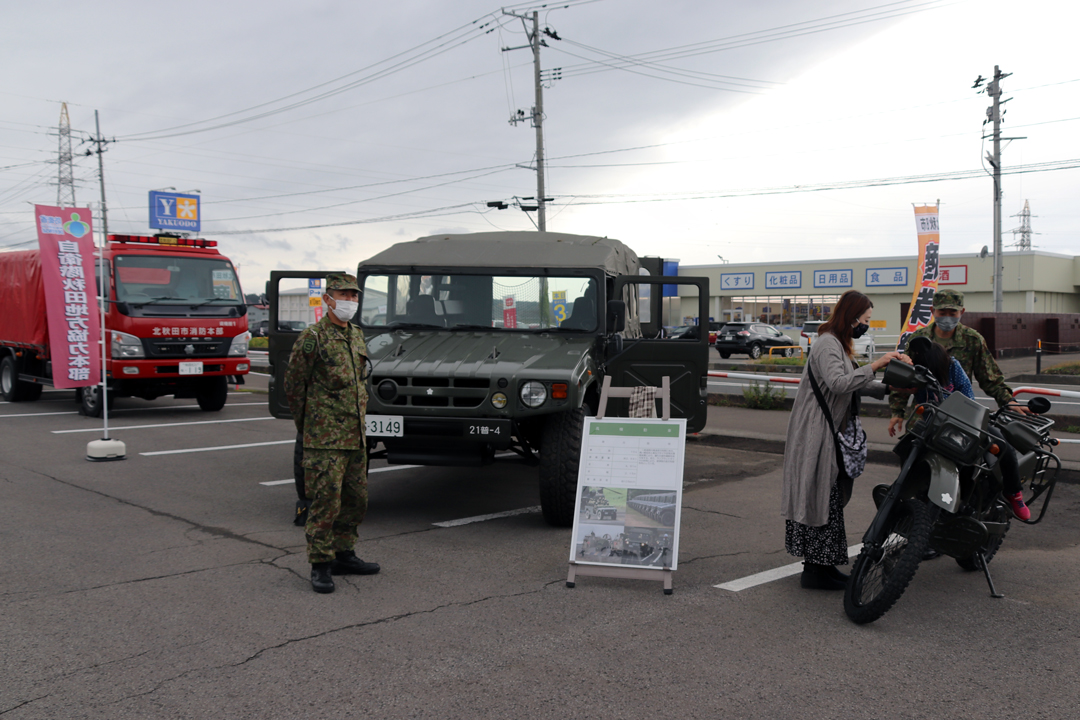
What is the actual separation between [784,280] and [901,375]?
49900mm

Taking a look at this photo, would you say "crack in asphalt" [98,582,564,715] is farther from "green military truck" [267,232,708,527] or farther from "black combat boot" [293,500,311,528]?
"black combat boot" [293,500,311,528]

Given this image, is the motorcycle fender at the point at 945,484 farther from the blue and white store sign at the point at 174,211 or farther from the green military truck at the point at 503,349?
the blue and white store sign at the point at 174,211

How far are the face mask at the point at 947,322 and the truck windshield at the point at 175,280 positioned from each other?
11730 millimetres

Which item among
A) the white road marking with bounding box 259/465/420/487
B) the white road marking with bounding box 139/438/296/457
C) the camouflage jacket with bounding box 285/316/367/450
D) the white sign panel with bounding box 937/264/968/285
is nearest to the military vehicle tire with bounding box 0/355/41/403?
the white road marking with bounding box 139/438/296/457

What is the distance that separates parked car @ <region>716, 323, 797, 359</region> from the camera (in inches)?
1367

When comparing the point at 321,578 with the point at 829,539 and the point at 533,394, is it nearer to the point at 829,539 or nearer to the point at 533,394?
the point at 533,394

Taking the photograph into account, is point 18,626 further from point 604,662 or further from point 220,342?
point 220,342

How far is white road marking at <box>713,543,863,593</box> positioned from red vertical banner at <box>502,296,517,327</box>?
10.1 ft

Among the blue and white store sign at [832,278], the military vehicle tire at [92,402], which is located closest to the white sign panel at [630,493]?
the military vehicle tire at [92,402]

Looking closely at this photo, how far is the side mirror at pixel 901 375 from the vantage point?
4.42 meters

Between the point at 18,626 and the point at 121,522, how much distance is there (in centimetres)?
248

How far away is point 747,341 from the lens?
114ft

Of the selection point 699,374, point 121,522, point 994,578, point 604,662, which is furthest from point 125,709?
point 699,374

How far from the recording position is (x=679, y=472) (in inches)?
202
